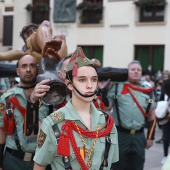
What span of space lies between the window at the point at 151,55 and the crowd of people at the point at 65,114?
1456cm

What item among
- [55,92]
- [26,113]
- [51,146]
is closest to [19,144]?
[26,113]

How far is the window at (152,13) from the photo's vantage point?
20.5m

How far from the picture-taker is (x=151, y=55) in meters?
21.0

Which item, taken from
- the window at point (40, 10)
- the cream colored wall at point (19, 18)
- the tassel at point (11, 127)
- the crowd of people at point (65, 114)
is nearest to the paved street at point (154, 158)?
the crowd of people at point (65, 114)

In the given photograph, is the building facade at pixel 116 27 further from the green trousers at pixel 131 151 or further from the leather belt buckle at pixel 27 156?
the leather belt buckle at pixel 27 156

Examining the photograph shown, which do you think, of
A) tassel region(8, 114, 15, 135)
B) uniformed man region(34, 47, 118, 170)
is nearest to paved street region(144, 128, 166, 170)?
tassel region(8, 114, 15, 135)

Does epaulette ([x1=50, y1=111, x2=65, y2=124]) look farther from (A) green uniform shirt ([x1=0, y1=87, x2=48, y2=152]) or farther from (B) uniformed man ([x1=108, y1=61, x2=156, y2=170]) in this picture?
(B) uniformed man ([x1=108, y1=61, x2=156, y2=170])

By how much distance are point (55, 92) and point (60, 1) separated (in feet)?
63.0

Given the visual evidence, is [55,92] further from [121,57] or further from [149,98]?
[121,57]

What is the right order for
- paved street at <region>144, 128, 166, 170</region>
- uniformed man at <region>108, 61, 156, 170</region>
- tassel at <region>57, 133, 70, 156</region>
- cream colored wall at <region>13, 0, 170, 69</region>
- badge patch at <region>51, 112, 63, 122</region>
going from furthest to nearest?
1. cream colored wall at <region>13, 0, 170, 69</region>
2. paved street at <region>144, 128, 166, 170</region>
3. uniformed man at <region>108, 61, 156, 170</region>
4. badge patch at <region>51, 112, 63, 122</region>
5. tassel at <region>57, 133, 70, 156</region>

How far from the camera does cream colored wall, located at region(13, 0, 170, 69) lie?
66.9 ft

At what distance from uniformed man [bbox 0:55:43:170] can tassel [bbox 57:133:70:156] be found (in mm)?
1222

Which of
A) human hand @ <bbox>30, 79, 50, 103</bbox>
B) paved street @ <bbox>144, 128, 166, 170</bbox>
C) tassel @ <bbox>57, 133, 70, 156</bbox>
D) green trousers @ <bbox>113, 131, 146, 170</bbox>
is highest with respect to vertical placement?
human hand @ <bbox>30, 79, 50, 103</bbox>

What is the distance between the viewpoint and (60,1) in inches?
884
